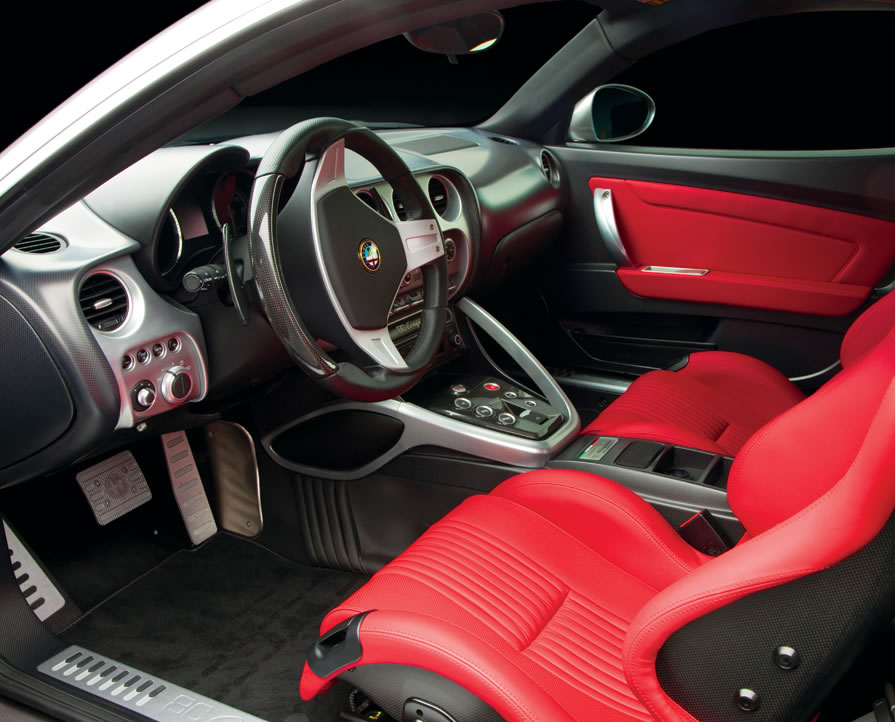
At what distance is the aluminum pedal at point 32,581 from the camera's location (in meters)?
1.75

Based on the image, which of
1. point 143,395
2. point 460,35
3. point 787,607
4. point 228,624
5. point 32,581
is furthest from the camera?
point 228,624

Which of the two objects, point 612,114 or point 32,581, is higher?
point 612,114

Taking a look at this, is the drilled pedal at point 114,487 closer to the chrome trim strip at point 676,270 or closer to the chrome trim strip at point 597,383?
the chrome trim strip at point 597,383

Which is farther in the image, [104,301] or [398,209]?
[398,209]

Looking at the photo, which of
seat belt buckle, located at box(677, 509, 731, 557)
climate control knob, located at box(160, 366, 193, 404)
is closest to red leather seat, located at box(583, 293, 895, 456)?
seat belt buckle, located at box(677, 509, 731, 557)

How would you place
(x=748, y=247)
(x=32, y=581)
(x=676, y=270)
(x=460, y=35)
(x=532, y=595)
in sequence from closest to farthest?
1. (x=460, y=35)
2. (x=532, y=595)
3. (x=32, y=581)
4. (x=748, y=247)
5. (x=676, y=270)

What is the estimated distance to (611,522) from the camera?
1360mm

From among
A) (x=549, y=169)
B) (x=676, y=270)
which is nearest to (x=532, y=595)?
(x=676, y=270)

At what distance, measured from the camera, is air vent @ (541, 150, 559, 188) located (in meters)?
2.59

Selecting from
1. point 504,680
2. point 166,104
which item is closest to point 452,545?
point 504,680

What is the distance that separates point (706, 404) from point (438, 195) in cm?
88

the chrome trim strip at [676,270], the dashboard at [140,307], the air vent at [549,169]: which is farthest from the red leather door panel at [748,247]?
the dashboard at [140,307]

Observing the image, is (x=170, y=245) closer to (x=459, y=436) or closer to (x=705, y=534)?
(x=459, y=436)

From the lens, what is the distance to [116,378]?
1373mm
